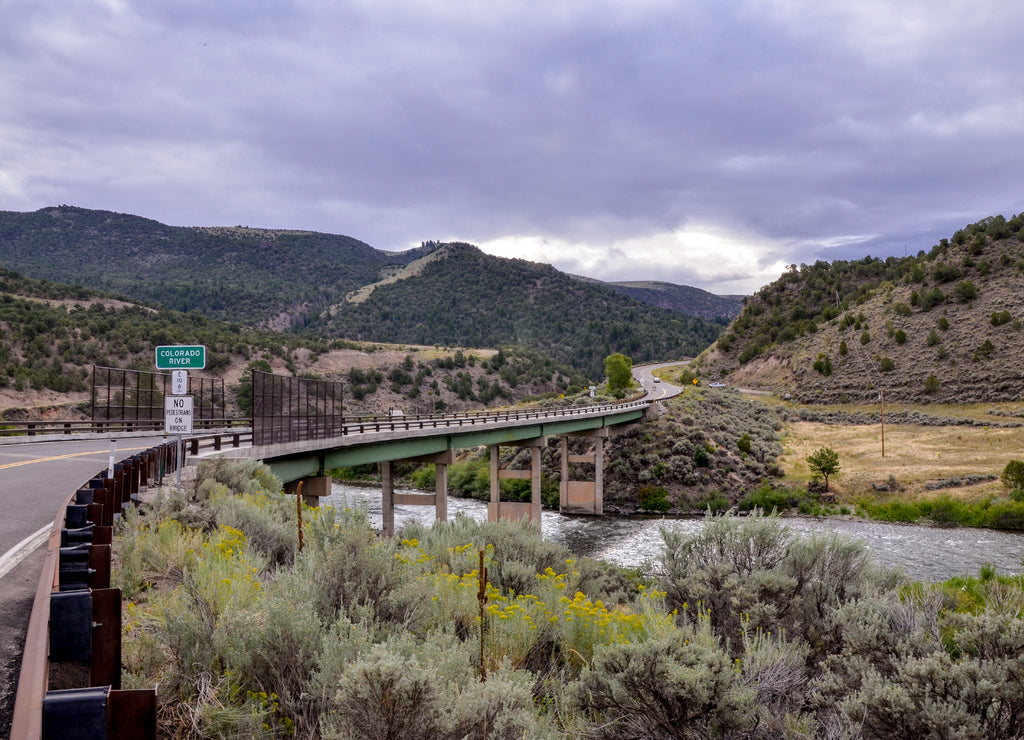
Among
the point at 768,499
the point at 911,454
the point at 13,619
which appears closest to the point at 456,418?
the point at 768,499

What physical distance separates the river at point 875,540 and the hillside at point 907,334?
3790 centimetres

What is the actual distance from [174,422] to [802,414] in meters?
71.5

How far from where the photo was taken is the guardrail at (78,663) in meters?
2.60

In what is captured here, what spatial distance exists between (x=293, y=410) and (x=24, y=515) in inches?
547

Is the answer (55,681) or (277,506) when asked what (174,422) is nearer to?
(277,506)

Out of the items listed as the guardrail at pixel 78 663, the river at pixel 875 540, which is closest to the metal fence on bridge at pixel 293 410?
the river at pixel 875 540

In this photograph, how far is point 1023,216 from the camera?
95.9 m

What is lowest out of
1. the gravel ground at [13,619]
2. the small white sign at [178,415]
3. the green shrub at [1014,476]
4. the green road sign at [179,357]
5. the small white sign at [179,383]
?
the green shrub at [1014,476]

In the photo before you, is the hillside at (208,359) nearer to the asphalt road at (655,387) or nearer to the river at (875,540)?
the asphalt road at (655,387)

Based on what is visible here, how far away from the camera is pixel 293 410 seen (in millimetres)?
25828

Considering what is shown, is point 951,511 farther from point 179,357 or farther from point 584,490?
point 179,357

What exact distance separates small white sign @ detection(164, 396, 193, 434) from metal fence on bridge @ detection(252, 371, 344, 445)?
332 inches

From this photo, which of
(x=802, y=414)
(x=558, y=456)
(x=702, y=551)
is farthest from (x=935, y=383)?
(x=702, y=551)

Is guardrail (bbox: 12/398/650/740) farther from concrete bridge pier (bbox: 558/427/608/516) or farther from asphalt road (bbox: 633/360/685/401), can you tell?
asphalt road (bbox: 633/360/685/401)
